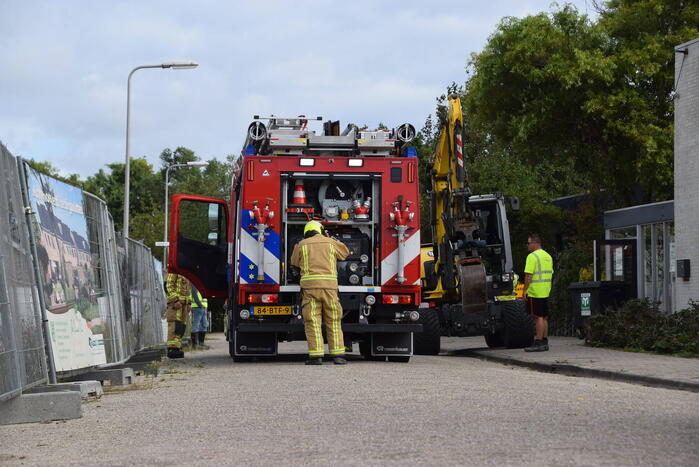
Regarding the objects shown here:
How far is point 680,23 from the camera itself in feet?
101

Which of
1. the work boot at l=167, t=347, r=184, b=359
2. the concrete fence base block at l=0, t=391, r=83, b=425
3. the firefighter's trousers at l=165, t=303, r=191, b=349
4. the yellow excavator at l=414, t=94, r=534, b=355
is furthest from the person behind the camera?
the firefighter's trousers at l=165, t=303, r=191, b=349

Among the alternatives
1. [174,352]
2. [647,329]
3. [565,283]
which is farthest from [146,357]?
[565,283]

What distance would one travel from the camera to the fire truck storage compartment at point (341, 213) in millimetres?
15664

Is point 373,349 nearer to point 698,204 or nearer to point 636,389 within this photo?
point 636,389

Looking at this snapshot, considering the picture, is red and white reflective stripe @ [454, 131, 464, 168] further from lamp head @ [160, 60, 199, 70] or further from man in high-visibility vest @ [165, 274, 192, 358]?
lamp head @ [160, 60, 199, 70]

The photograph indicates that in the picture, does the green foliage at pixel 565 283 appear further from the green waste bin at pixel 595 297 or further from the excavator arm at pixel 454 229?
the excavator arm at pixel 454 229

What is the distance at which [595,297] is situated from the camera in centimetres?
2373

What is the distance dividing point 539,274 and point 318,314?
463 cm

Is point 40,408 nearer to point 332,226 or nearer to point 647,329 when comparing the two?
point 332,226

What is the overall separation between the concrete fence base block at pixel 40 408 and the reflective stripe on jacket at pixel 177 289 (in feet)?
35.3

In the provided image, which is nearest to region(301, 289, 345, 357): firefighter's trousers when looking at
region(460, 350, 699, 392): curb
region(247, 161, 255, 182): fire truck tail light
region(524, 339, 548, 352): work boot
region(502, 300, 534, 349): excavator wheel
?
region(247, 161, 255, 182): fire truck tail light

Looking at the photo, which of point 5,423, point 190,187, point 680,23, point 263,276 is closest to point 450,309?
point 263,276

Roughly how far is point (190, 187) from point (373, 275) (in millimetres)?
56986

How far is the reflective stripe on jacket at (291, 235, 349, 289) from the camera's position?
14516 millimetres
